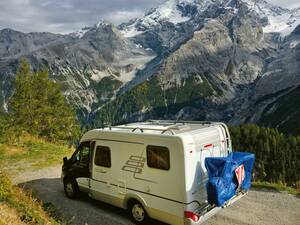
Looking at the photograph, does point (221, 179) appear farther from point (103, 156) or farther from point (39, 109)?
point (39, 109)

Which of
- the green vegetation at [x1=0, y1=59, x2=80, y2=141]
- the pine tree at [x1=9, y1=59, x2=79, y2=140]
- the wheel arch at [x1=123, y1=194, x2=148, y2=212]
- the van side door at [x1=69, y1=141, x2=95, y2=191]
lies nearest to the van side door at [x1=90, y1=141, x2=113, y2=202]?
the van side door at [x1=69, y1=141, x2=95, y2=191]

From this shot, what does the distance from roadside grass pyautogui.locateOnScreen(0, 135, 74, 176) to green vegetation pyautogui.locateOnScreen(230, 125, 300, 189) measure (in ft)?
277

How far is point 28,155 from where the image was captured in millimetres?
28281

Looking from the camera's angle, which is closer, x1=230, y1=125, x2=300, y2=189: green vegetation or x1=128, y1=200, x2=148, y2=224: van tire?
x1=128, y1=200, x2=148, y2=224: van tire

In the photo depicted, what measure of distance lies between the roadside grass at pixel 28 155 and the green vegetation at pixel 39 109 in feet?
46.0

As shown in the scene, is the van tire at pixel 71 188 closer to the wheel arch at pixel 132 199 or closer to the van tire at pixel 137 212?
the wheel arch at pixel 132 199

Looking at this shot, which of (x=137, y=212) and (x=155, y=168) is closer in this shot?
(x=155, y=168)

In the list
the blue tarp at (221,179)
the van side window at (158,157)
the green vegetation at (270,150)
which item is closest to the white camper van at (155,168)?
the van side window at (158,157)

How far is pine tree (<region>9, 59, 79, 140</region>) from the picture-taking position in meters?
47.7

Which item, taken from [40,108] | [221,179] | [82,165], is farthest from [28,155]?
[40,108]

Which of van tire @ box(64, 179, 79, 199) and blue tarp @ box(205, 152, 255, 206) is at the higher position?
blue tarp @ box(205, 152, 255, 206)

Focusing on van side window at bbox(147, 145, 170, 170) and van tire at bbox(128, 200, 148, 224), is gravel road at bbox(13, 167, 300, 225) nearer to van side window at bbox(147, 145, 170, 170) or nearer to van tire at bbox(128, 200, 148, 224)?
van tire at bbox(128, 200, 148, 224)

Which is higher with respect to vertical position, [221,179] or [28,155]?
[221,179]

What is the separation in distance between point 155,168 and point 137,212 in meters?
2.56
